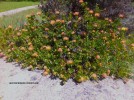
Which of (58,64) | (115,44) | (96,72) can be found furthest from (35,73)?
(115,44)

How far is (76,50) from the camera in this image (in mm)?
5488

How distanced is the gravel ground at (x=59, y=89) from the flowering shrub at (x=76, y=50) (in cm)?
14

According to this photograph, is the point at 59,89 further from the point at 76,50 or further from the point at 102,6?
the point at 102,6

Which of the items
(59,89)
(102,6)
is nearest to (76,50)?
(59,89)

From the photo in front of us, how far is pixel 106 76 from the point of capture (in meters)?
5.32

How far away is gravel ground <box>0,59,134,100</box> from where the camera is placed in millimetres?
4973

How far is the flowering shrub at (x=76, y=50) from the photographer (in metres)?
5.30

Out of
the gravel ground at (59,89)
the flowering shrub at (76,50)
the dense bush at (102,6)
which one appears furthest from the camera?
the dense bush at (102,6)

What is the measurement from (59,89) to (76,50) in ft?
2.71

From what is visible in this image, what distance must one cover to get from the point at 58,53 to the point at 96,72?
77 cm

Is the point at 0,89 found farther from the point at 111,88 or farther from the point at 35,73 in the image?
the point at 111,88

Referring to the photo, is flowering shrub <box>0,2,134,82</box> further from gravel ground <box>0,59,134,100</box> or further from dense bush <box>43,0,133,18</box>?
dense bush <box>43,0,133,18</box>

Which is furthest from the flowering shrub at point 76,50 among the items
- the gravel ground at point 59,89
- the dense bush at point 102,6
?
the dense bush at point 102,6

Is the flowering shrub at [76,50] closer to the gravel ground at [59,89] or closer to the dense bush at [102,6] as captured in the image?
the gravel ground at [59,89]
